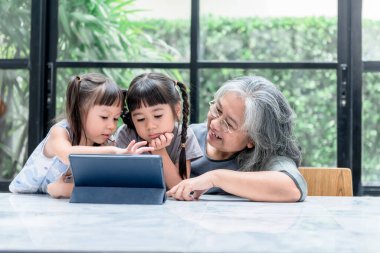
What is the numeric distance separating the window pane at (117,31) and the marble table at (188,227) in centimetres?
243

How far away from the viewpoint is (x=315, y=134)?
447 centimetres

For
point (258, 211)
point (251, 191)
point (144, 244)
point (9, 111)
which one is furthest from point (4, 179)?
point (144, 244)

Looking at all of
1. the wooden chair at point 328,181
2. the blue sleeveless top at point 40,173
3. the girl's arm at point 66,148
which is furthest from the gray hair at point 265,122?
the blue sleeveless top at point 40,173

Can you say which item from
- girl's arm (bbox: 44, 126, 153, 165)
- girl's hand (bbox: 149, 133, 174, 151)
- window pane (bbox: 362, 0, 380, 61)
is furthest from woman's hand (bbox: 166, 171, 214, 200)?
window pane (bbox: 362, 0, 380, 61)

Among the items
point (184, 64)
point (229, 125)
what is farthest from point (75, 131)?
point (184, 64)

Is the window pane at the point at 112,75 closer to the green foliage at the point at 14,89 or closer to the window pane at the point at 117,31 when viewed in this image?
the window pane at the point at 117,31

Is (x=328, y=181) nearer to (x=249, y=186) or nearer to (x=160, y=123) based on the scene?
(x=249, y=186)

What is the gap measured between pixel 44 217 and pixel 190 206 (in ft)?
1.53

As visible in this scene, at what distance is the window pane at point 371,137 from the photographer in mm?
4012

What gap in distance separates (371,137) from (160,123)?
198 cm

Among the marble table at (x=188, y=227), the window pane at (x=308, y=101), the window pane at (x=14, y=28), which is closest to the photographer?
the marble table at (x=188, y=227)

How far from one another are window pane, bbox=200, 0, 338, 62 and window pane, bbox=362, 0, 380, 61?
Answer: 32 cm

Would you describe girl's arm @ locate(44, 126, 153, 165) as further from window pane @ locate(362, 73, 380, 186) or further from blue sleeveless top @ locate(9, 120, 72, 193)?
window pane @ locate(362, 73, 380, 186)

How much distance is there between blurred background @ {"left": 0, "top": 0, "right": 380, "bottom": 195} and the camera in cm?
396
